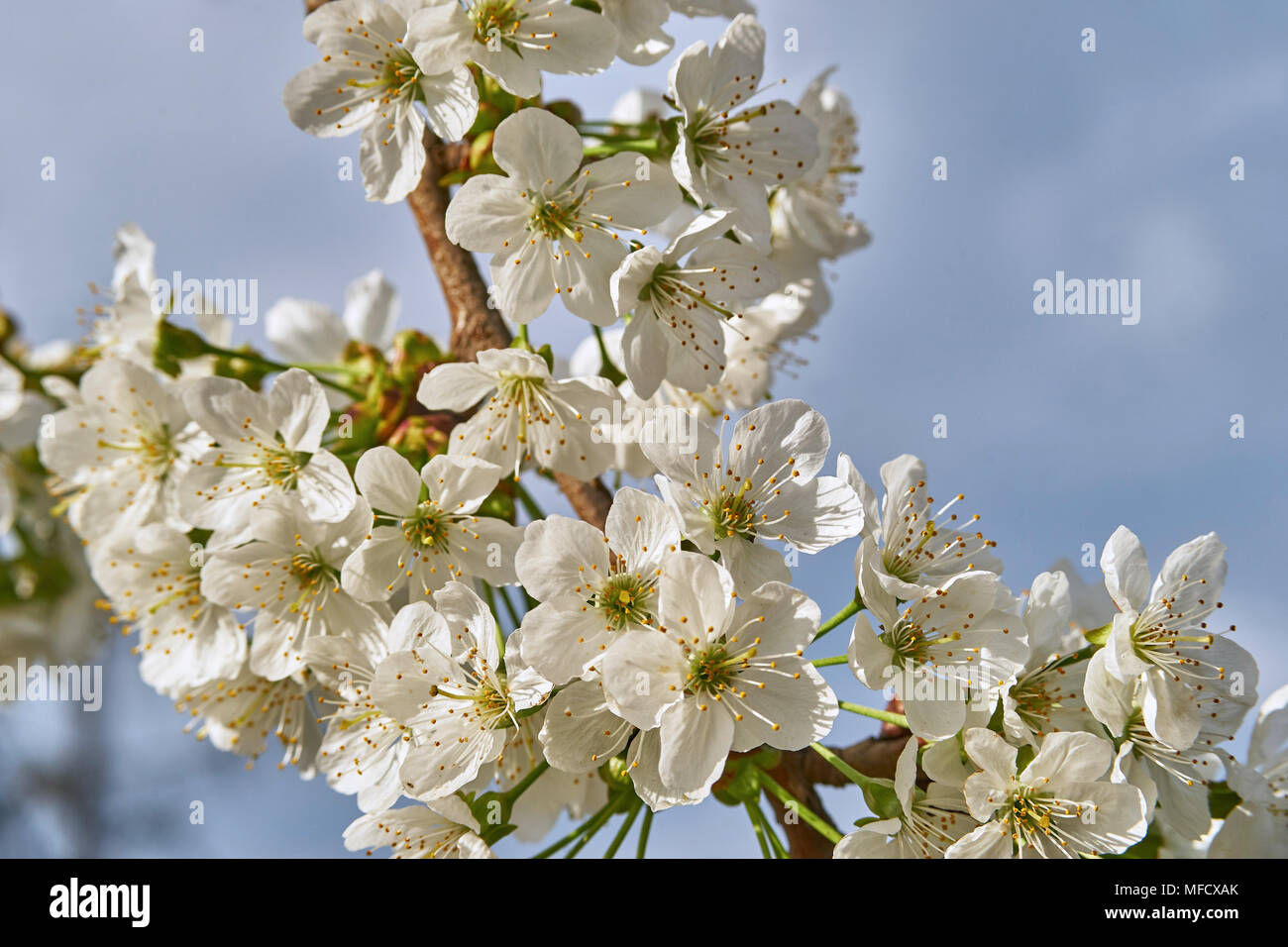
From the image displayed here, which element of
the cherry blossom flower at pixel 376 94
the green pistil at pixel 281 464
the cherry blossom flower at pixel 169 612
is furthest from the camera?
the cherry blossom flower at pixel 169 612

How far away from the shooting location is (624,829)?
4.82ft

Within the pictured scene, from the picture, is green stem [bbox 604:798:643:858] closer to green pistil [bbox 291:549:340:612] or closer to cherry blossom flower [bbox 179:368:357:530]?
green pistil [bbox 291:549:340:612]

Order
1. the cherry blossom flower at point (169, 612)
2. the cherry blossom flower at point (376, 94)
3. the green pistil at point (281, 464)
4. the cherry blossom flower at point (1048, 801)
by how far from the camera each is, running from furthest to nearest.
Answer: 1. the cherry blossom flower at point (169, 612)
2. the green pistil at point (281, 464)
3. the cherry blossom flower at point (376, 94)
4. the cherry blossom flower at point (1048, 801)

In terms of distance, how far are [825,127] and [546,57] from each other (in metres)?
0.85

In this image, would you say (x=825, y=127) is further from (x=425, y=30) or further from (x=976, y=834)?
(x=976, y=834)

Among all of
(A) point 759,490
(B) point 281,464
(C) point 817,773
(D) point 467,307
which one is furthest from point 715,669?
(D) point 467,307

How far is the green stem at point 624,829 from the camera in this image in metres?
1.46

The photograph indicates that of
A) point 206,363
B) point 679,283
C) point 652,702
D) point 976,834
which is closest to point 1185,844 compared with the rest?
point 976,834

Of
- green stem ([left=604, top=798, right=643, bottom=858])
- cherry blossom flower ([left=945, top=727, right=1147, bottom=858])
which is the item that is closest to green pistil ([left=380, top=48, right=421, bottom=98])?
green stem ([left=604, top=798, right=643, bottom=858])

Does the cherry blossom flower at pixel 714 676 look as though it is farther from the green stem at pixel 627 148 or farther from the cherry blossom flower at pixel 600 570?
the green stem at pixel 627 148

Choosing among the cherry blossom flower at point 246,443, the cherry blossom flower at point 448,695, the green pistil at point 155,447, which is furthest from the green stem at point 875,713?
the green pistil at point 155,447

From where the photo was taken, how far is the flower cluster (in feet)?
4.21

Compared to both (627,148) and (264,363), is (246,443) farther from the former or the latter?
(627,148)

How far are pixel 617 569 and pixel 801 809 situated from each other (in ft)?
1.51
